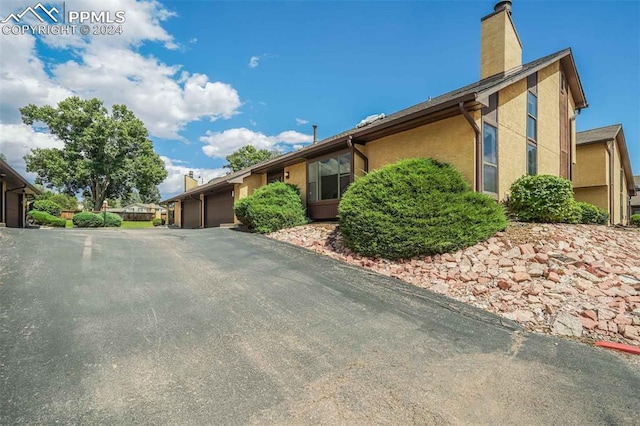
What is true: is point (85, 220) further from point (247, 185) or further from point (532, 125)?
point (532, 125)

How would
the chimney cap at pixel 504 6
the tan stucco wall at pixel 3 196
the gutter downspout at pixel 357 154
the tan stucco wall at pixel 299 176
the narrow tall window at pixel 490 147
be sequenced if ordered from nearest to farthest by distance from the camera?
the narrow tall window at pixel 490 147, the chimney cap at pixel 504 6, the gutter downspout at pixel 357 154, the tan stucco wall at pixel 299 176, the tan stucco wall at pixel 3 196

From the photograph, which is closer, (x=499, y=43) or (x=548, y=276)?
(x=548, y=276)

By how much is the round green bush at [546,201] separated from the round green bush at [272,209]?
7.24 metres

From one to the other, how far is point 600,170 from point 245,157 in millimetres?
36403

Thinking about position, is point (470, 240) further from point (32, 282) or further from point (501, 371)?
point (32, 282)

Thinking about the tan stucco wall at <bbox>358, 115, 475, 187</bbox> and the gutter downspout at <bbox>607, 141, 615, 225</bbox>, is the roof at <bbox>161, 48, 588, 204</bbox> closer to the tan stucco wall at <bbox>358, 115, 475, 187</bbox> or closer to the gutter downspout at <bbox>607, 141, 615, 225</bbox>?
the tan stucco wall at <bbox>358, 115, 475, 187</bbox>

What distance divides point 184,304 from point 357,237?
4097mm

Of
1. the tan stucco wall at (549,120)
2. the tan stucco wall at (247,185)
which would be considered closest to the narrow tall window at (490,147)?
the tan stucco wall at (549,120)

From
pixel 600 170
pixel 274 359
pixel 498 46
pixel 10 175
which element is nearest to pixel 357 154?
pixel 498 46

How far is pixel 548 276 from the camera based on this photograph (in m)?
5.33

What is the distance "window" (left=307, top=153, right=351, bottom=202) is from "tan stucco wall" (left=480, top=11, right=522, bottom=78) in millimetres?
5653

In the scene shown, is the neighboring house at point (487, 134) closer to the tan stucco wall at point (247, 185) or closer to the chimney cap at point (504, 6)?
the chimney cap at point (504, 6)

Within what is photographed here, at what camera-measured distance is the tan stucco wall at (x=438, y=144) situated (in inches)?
323

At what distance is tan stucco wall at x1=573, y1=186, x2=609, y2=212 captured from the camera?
1395cm
